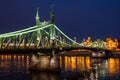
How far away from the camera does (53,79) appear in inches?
1993

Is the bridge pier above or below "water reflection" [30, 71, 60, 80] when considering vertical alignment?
above

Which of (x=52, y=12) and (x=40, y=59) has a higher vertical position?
(x=52, y=12)

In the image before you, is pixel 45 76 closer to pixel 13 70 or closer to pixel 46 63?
pixel 46 63

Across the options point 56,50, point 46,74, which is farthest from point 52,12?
point 46,74

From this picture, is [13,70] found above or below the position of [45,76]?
above

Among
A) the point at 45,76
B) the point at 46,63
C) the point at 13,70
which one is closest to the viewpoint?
the point at 45,76

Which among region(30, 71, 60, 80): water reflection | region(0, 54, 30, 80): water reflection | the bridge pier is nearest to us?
region(30, 71, 60, 80): water reflection

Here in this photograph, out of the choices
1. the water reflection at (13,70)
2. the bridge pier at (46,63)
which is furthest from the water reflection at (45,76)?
the water reflection at (13,70)

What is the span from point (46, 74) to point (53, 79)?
4.86 meters

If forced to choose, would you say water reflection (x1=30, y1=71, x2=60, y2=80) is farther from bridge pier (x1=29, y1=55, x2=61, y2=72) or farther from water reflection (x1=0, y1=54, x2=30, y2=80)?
water reflection (x1=0, y1=54, x2=30, y2=80)

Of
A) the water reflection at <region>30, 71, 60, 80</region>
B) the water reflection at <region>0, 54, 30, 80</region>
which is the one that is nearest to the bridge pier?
the water reflection at <region>30, 71, 60, 80</region>

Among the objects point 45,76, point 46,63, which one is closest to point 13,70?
point 46,63

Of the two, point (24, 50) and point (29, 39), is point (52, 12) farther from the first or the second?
point (24, 50)

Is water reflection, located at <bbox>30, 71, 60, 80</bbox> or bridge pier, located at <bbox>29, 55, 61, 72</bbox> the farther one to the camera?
bridge pier, located at <bbox>29, 55, 61, 72</bbox>
